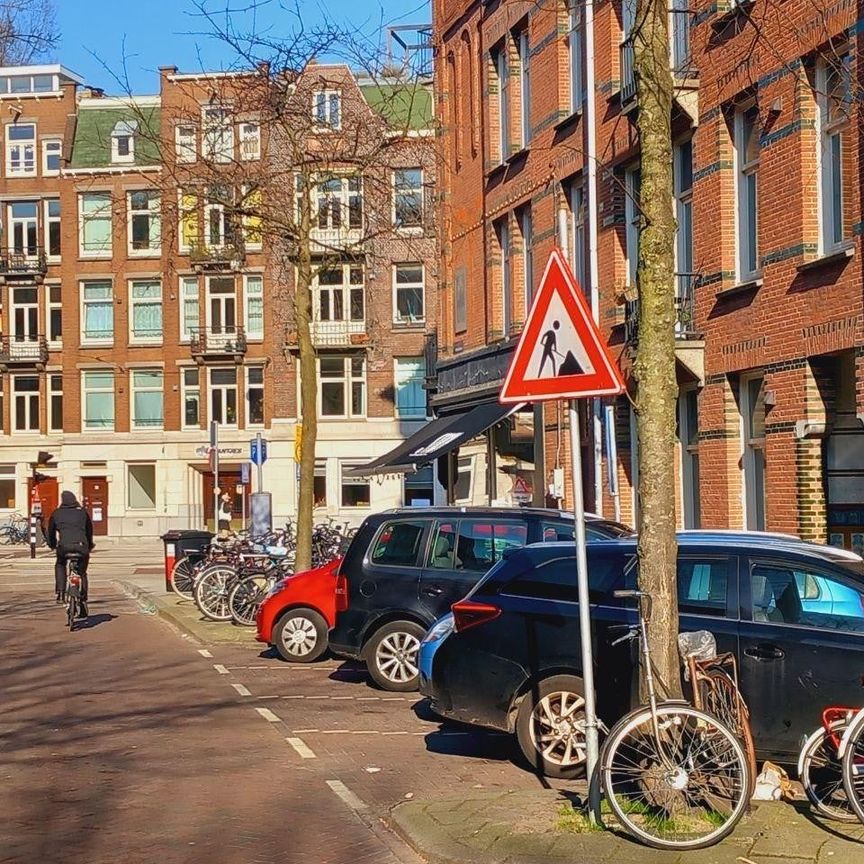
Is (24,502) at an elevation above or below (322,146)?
below

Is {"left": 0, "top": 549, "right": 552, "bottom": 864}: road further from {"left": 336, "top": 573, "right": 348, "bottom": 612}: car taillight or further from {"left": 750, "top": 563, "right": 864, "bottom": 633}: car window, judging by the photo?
{"left": 750, "top": 563, "right": 864, "bottom": 633}: car window

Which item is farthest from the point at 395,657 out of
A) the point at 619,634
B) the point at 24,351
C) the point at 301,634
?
the point at 24,351

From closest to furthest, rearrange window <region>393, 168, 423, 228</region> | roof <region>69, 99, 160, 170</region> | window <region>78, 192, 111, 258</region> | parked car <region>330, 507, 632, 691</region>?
parked car <region>330, 507, 632, 691</region> < window <region>393, 168, 423, 228</region> < window <region>78, 192, 111, 258</region> < roof <region>69, 99, 160, 170</region>

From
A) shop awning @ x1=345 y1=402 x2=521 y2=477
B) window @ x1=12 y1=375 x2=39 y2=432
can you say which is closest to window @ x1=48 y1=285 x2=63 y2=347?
window @ x1=12 y1=375 x2=39 y2=432

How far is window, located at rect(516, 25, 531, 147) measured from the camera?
85.4 ft

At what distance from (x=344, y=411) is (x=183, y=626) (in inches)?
1419

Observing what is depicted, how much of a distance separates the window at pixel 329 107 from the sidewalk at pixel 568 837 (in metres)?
14.9

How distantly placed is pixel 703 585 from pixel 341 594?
5.57 m

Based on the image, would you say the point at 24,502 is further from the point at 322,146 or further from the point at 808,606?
the point at 808,606

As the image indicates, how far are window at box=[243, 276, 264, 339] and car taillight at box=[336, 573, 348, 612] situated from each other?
43.4 meters

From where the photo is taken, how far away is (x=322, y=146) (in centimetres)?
2133

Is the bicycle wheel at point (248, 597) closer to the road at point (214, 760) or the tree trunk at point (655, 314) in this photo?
the road at point (214, 760)

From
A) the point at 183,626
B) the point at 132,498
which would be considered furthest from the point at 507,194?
the point at 132,498

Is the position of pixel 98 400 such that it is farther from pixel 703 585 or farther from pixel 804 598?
pixel 804 598
